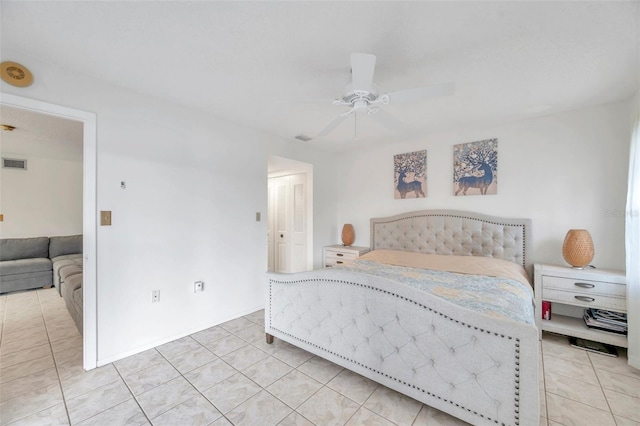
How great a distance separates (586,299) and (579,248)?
49 cm

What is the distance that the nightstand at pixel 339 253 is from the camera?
4051 mm

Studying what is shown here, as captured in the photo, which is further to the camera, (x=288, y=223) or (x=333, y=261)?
(x=288, y=223)

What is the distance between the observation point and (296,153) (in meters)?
3.92

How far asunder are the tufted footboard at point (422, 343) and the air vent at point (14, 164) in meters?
5.87

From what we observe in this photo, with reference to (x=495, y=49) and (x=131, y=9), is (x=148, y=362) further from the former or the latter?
(x=495, y=49)

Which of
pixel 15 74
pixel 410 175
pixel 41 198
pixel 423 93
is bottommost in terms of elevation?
pixel 41 198

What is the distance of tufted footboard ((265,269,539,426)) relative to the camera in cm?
128

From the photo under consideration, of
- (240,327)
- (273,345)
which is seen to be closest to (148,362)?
(240,327)

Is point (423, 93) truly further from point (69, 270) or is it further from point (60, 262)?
point (60, 262)

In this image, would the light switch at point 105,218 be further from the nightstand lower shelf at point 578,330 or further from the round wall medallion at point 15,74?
the nightstand lower shelf at point 578,330

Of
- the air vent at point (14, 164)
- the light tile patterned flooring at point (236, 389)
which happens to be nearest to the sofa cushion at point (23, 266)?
the air vent at point (14, 164)

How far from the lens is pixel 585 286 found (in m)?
2.41

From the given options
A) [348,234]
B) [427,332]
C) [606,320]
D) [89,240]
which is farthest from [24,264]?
[606,320]

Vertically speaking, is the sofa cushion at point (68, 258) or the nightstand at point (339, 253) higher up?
the nightstand at point (339, 253)
